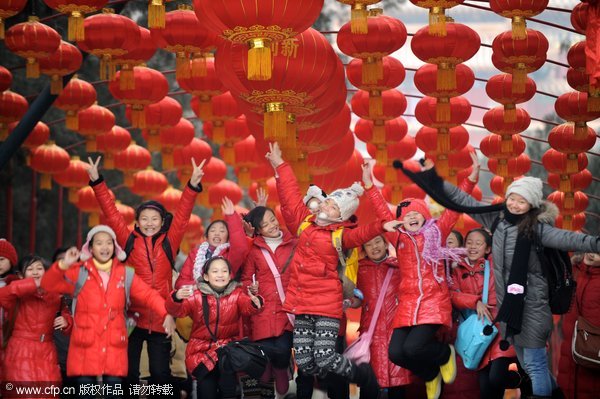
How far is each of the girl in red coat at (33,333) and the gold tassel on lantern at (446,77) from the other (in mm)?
5520

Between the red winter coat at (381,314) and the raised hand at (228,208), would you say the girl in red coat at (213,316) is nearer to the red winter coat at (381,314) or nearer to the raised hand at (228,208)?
the raised hand at (228,208)

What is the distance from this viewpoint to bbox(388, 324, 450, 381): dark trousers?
791 centimetres

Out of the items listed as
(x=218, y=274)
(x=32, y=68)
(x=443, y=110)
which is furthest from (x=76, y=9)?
(x=443, y=110)

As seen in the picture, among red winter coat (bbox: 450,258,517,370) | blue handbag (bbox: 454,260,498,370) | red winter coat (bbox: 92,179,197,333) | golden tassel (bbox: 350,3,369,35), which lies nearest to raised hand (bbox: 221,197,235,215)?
red winter coat (bbox: 92,179,197,333)

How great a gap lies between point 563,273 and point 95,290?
308 cm

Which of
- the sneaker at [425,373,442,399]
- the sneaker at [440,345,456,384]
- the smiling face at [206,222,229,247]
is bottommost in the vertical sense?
the sneaker at [425,373,442,399]

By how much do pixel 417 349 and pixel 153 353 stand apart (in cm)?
194

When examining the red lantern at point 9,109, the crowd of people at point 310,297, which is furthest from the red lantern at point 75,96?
the crowd of people at point 310,297

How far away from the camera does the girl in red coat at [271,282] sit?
331 inches

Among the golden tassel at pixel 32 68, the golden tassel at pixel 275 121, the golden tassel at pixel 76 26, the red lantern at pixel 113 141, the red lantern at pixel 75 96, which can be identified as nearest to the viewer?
the golden tassel at pixel 275 121

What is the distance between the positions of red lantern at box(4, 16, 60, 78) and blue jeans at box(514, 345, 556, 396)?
6117 millimetres

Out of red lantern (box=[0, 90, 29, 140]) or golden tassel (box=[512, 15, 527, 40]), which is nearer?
golden tassel (box=[512, 15, 527, 40])

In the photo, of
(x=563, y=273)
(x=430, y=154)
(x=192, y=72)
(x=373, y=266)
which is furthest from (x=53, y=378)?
(x=430, y=154)

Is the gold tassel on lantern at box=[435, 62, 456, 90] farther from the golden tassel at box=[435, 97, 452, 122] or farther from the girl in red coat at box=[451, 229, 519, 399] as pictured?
the girl in red coat at box=[451, 229, 519, 399]
